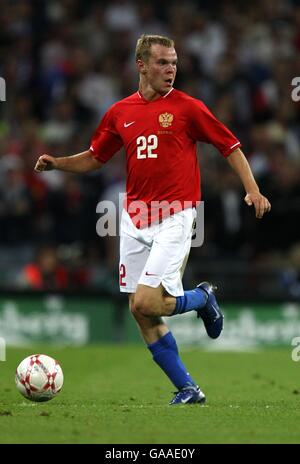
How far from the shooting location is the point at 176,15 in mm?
17047

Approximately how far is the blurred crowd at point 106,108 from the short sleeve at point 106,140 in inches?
227

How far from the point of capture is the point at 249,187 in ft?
25.0

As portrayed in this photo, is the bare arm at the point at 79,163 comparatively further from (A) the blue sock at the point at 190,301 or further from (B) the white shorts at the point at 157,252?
(A) the blue sock at the point at 190,301

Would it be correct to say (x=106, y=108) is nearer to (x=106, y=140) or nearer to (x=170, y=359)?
(x=106, y=140)

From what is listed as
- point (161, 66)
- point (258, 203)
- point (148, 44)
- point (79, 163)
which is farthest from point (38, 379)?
point (148, 44)

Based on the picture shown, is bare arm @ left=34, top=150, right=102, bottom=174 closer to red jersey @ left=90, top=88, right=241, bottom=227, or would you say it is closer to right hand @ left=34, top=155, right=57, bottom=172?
right hand @ left=34, top=155, right=57, bottom=172

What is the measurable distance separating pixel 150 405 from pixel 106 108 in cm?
918

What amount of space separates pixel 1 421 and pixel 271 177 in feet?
26.4

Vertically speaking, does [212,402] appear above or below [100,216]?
below

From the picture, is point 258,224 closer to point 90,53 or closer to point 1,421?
point 90,53

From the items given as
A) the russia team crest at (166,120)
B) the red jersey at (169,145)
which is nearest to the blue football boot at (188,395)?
the red jersey at (169,145)

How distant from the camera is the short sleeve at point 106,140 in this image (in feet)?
27.1

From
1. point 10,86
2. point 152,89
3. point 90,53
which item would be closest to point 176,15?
point 90,53

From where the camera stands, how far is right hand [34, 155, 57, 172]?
26.8 feet
